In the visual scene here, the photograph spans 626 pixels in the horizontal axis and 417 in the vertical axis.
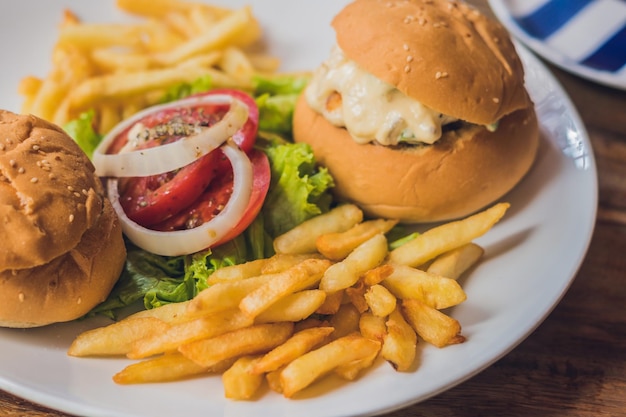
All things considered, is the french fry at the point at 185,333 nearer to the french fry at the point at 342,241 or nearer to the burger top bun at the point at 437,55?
the french fry at the point at 342,241

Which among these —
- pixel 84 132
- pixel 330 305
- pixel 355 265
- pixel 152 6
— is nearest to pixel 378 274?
pixel 355 265

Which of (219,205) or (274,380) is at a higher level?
(219,205)

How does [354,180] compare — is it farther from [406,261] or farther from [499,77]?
[499,77]

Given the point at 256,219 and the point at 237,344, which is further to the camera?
the point at 256,219

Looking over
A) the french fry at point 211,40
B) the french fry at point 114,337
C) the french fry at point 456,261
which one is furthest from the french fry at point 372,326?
the french fry at point 211,40

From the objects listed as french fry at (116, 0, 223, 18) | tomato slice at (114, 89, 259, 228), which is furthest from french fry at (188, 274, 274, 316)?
french fry at (116, 0, 223, 18)

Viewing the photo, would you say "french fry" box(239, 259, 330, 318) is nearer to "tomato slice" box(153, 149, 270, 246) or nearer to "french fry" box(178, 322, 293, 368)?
"french fry" box(178, 322, 293, 368)

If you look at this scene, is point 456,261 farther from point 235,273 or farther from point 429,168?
point 235,273
